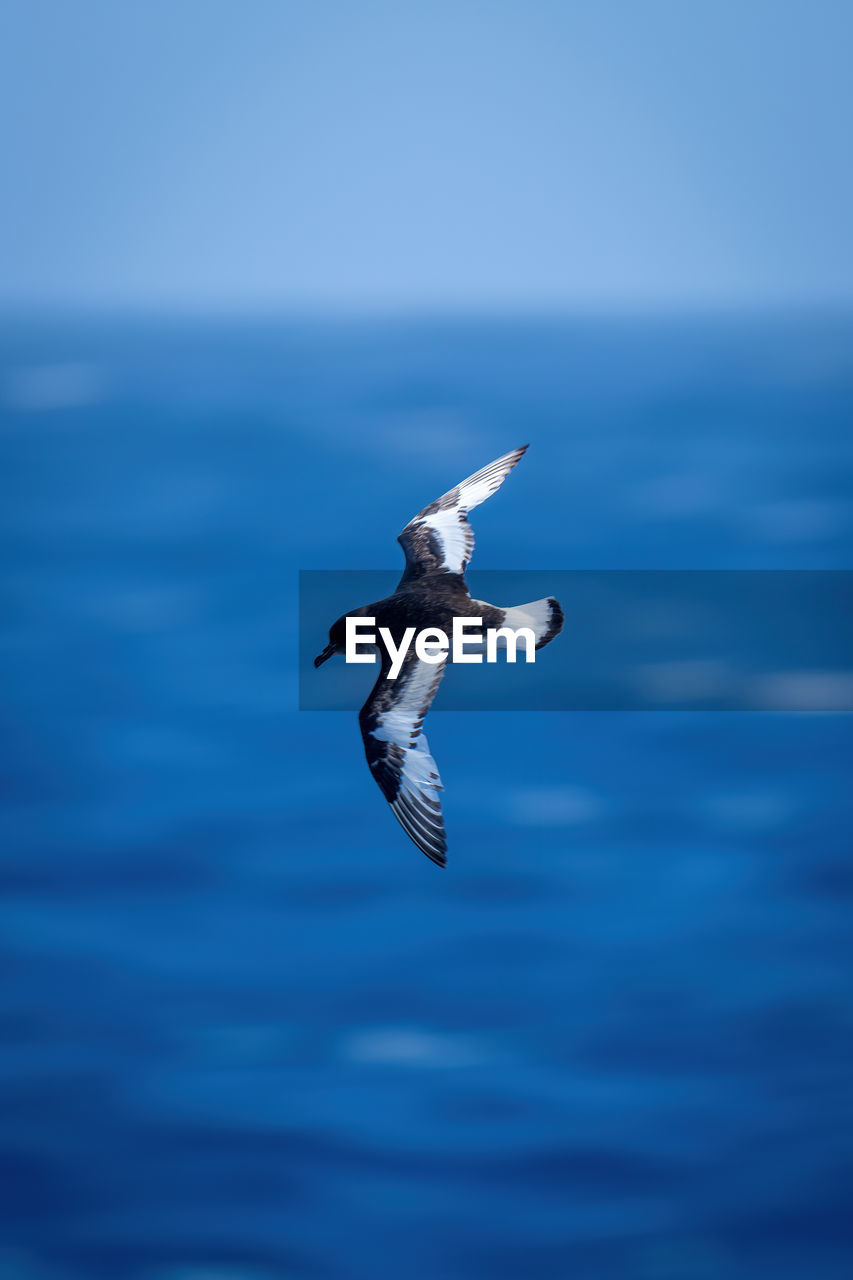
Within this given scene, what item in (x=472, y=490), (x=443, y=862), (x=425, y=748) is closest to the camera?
(x=443, y=862)

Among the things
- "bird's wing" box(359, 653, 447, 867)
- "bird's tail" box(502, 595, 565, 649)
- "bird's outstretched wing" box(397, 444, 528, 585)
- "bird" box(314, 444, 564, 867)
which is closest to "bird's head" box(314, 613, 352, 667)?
"bird" box(314, 444, 564, 867)

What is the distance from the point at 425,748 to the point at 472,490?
4.00m

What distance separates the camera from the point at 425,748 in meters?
13.1

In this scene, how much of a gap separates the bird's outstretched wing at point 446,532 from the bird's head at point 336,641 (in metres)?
1.18

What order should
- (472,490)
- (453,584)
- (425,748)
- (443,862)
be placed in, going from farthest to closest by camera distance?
(472,490), (453,584), (425,748), (443,862)

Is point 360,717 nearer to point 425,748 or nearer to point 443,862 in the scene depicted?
point 425,748

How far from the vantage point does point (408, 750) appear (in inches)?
518

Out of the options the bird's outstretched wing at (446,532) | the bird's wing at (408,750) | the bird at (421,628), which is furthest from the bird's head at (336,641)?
the bird's outstretched wing at (446,532)

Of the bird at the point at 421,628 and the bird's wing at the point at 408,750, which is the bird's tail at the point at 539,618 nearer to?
the bird at the point at 421,628

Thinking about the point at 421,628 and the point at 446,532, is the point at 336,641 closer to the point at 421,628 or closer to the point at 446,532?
the point at 421,628

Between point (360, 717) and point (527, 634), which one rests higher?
point (527, 634)

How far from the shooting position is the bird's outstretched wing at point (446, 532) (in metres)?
15.1

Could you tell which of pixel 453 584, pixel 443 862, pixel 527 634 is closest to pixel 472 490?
pixel 453 584

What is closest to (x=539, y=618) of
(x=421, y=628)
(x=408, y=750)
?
(x=421, y=628)
